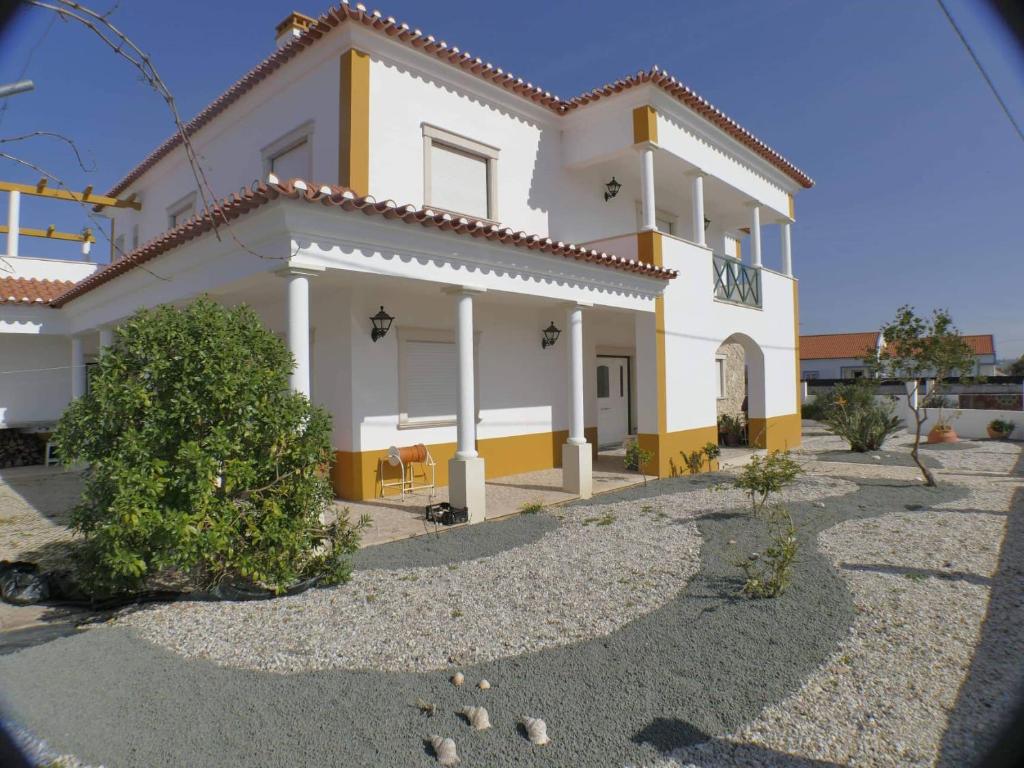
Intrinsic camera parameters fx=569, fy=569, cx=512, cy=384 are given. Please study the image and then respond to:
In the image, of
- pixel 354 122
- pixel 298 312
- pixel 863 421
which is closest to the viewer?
pixel 298 312

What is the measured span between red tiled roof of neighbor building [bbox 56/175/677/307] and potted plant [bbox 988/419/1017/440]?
48.7 feet

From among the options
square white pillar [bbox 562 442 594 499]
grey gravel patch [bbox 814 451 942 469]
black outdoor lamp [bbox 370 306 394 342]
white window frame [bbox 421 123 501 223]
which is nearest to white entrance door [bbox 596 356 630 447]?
square white pillar [bbox 562 442 594 499]

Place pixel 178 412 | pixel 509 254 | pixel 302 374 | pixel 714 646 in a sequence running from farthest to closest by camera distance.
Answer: pixel 509 254 < pixel 302 374 < pixel 178 412 < pixel 714 646

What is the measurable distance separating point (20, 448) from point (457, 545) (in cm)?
1265

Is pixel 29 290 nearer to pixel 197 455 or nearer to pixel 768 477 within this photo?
pixel 197 455

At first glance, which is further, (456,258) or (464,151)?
(464,151)

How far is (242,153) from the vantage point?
10.8m

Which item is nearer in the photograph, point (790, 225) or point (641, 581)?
point (641, 581)

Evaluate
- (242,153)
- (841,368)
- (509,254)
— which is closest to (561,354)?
(509,254)

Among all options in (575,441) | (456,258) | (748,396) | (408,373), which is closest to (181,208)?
(408,373)

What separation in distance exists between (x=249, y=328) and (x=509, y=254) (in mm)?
3993

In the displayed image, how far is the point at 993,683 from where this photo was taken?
10.5 feet

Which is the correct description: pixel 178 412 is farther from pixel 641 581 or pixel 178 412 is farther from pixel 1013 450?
pixel 1013 450

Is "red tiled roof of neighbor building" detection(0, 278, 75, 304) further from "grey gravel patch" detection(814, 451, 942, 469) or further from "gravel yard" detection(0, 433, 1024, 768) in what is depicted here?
"grey gravel patch" detection(814, 451, 942, 469)
